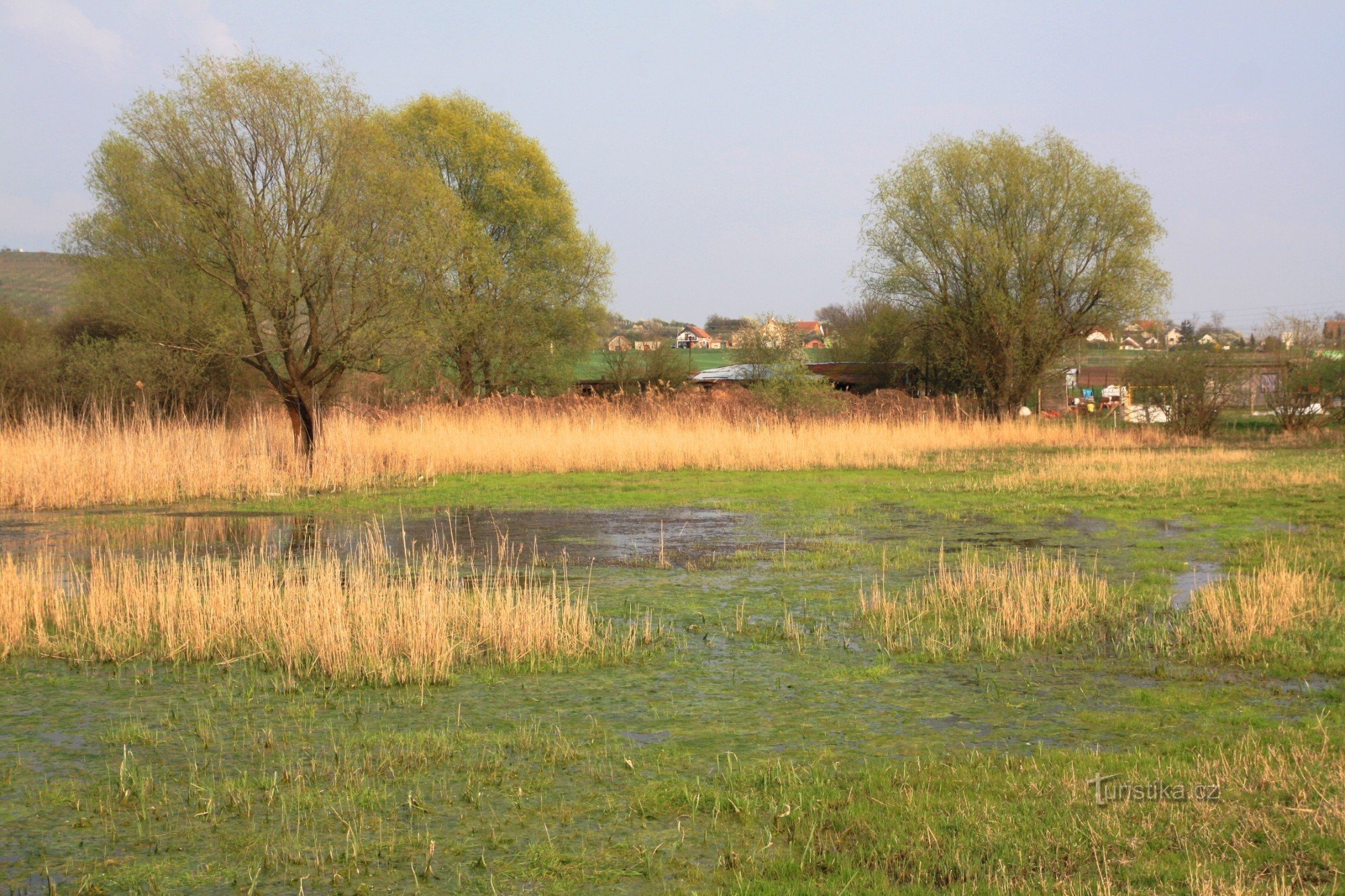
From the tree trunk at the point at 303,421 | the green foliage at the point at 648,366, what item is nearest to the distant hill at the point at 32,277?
the green foliage at the point at 648,366

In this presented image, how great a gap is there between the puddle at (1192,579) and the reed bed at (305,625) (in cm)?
512

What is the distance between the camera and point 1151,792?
204 inches

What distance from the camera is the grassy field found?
4672 millimetres

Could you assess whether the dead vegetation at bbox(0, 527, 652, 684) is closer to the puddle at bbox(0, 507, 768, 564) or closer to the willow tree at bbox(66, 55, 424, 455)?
the puddle at bbox(0, 507, 768, 564)

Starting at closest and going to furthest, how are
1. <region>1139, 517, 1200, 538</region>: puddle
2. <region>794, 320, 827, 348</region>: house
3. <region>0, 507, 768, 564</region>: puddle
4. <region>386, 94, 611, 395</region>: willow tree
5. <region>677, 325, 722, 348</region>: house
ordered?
1. <region>0, 507, 768, 564</region>: puddle
2. <region>1139, 517, 1200, 538</region>: puddle
3. <region>386, 94, 611, 395</region>: willow tree
4. <region>794, 320, 827, 348</region>: house
5. <region>677, 325, 722, 348</region>: house

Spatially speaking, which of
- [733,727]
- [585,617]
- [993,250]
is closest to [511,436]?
[585,617]

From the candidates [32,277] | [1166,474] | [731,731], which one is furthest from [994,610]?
[32,277]

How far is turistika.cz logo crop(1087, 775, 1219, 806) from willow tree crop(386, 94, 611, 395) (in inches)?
1358

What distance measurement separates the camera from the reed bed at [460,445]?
18.5 metres

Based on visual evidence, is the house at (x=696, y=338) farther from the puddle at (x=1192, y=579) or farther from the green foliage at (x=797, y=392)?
the puddle at (x=1192, y=579)

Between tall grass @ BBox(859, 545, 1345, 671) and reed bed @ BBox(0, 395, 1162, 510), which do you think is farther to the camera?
reed bed @ BBox(0, 395, 1162, 510)

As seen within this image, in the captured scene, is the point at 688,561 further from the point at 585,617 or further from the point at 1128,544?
the point at 1128,544

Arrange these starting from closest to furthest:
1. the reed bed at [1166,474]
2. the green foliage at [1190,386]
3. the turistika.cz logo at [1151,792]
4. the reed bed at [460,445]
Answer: the turistika.cz logo at [1151,792], the reed bed at [460,445], the reed bed at [1166,474], the green foliage at [1190,386]

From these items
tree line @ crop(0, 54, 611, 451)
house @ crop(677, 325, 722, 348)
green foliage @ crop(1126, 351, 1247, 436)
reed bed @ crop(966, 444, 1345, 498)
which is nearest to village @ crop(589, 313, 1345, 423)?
green foliage @ crop(1126, 351, 1247, 436)
